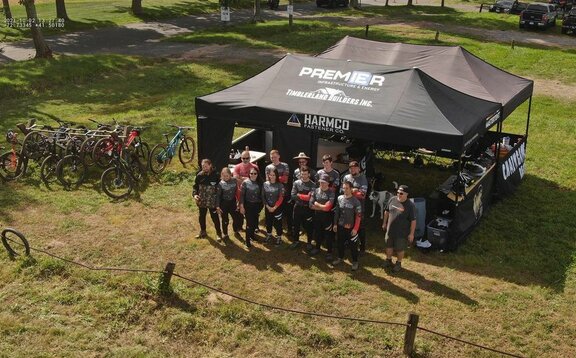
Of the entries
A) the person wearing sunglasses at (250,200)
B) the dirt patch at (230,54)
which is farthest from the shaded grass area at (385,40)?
the person wearing sunglasses at (250,200)

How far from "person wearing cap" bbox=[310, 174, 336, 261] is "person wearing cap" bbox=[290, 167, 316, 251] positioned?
0.22m

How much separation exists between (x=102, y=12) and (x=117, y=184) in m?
34.7

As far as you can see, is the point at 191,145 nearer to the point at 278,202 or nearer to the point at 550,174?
the point at 278,202

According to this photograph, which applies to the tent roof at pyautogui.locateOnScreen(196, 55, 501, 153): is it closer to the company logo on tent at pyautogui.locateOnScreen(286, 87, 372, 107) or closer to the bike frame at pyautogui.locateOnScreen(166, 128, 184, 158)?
the company logo on tent at pyautogui.locateOnScreen(286, 87, 372, 107)

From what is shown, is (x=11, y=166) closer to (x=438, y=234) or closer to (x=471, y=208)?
(x=438, y=234)

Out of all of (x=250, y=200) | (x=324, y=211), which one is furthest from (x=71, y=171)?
(x=324, y=211)

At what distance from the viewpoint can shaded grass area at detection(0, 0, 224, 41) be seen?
3662cm


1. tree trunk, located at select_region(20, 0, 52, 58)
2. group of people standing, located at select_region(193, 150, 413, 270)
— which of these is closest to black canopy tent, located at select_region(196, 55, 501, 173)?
group of people standing, located at select_region(193, 150, 413, 270)

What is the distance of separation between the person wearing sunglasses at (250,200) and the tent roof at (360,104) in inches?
71.1

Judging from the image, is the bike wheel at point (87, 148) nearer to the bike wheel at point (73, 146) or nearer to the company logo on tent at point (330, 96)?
the bike wheel at point (73, 146)

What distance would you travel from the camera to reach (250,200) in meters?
11.5

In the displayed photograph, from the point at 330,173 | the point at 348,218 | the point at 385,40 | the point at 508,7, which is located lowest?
the point at 348,218

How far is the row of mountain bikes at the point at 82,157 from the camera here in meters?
14.5

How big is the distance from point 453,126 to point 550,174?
20.8ft
